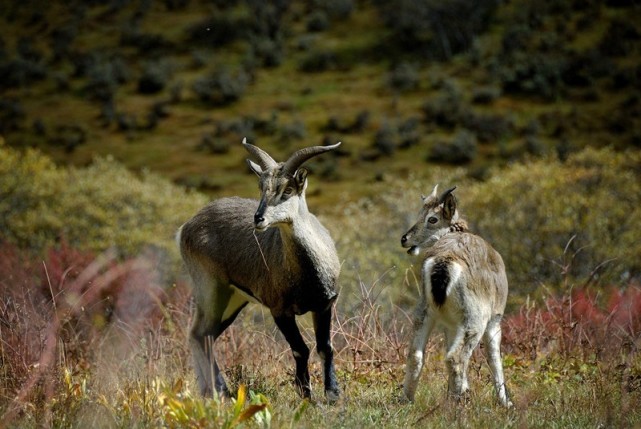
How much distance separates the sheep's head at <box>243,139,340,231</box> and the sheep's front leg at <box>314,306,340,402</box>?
1028 mm

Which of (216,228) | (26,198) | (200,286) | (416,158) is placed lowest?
(416,158)

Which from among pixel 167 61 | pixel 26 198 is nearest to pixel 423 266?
pixel 26 198

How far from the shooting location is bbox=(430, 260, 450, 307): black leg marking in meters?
6.86

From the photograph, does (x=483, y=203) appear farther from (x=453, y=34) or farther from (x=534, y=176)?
(x=453, y=34)

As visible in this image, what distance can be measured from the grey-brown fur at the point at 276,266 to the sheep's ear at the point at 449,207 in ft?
3.85

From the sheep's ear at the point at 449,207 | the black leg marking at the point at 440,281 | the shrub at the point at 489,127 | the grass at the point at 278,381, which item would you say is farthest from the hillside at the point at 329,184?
the sheep's ear at the point at 449,207

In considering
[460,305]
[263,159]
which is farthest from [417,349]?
[263,159]

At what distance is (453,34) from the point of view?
8119 centimetres

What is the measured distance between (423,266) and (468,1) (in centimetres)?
7717

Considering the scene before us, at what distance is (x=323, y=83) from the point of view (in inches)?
2997

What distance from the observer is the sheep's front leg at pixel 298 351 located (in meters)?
7.74

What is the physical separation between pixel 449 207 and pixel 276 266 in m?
1.80

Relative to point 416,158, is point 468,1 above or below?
above

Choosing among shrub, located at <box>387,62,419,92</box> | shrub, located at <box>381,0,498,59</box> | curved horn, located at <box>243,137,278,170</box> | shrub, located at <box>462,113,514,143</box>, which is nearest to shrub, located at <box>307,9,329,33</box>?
shrub, located at <box>381,0,498,59</box>
